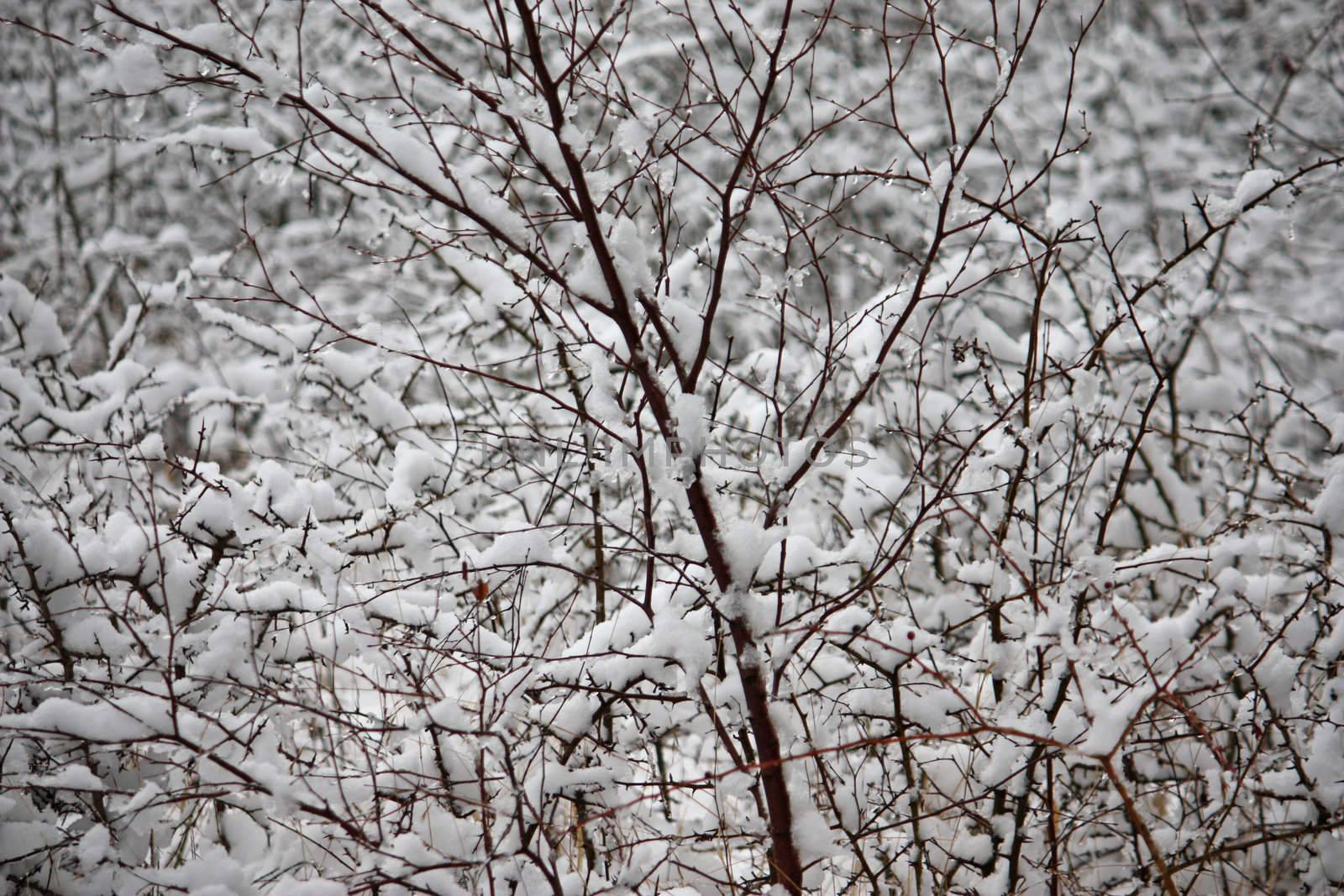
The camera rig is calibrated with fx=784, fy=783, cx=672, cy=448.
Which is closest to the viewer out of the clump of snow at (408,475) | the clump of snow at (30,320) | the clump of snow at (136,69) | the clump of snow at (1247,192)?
the clump of snow at (136,69)

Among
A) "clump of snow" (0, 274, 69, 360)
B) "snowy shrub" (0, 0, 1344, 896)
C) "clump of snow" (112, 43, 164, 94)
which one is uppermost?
"clump of snow" (0, 274, 69, 360)

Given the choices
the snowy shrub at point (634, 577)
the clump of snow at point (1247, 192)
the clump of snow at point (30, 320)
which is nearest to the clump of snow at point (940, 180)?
the snowy shrub at point (634, 577)

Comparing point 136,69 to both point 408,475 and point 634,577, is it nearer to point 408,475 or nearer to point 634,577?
point 408,475

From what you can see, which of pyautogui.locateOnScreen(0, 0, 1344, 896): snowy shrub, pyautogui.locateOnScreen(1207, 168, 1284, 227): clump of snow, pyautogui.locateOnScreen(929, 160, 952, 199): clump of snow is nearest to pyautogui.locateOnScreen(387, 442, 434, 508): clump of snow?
pyautogui.locateOnScreen(0, 0, 1344, 896): snowy shrub

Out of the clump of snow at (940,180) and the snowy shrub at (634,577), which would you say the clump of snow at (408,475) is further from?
the clump of snow at (940,180)

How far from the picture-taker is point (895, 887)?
2.25 m

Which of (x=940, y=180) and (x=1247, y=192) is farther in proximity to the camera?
(x=1247, y=192)

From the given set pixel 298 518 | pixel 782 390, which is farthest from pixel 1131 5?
pixel 298 518

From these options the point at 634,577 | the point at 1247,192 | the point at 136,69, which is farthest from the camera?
the point at 634,577

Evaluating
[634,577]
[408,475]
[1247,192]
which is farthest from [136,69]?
[1247,192]

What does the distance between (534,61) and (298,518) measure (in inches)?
62.6

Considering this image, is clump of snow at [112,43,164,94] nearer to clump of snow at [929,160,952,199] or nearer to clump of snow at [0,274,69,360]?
clump of snow at [929,160,952,199]

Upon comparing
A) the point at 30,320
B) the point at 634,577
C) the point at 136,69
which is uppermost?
the point at 30,320

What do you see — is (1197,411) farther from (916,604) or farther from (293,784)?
(293,784)
